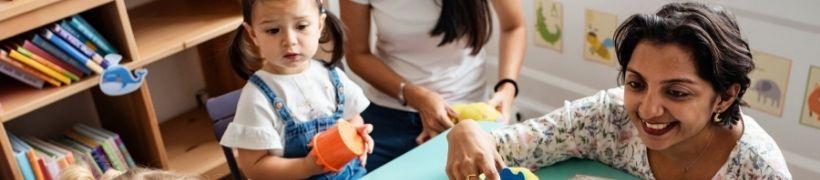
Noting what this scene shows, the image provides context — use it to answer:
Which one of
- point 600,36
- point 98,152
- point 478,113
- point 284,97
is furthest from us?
point 600,36

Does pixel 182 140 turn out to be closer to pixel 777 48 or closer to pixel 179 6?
pixel 179 6

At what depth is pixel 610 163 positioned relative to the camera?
1.42 metres

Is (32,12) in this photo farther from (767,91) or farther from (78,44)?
(767,91)

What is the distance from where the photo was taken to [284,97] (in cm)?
145

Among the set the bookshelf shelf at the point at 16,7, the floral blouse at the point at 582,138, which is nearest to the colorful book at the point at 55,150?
the bookshelf shelf at the point at 16,7

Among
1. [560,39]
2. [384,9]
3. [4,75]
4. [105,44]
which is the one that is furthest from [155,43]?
[560,39]

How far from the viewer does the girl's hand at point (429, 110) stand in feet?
5.81

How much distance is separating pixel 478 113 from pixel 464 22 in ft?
0.86

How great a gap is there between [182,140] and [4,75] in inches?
22.3

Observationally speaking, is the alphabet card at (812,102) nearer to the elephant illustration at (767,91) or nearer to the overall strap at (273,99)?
the elephant illustration at (767,91)

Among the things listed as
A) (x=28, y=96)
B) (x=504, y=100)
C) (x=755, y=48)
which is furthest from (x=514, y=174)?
(x=28, y=96)

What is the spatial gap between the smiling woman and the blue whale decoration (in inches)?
36.3

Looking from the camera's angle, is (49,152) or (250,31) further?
(49,152)

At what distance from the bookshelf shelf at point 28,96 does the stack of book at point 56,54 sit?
19 mm
